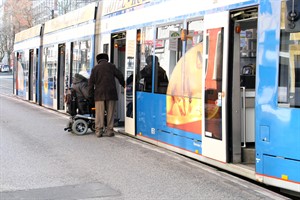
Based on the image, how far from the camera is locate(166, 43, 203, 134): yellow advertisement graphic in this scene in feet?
23.5

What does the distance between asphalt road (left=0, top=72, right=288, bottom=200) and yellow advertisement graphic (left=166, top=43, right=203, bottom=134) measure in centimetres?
67

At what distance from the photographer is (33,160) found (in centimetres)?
777

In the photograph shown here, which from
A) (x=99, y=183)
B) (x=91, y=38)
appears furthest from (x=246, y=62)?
(x=91, y=38)

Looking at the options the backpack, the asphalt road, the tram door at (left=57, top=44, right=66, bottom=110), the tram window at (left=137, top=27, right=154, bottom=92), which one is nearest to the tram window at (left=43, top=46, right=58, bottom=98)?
the tram door at (left=57, top=44, right=66, bottom=110)

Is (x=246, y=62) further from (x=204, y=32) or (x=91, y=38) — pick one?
(x=91, y=38)

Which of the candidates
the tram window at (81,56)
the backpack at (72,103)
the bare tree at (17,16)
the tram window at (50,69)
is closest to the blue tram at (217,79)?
the backpack at (72,103)

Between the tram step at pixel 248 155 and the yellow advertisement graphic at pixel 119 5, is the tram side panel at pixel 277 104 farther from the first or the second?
the yellow advertisement graphic at pixel 119 5

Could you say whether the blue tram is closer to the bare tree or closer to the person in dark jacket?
the person in dark jacket

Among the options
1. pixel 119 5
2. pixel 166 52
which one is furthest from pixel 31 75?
pixel 166 52

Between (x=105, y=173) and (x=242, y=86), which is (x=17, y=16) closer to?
(x=105, y=173)

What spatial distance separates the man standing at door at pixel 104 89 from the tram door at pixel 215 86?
12.1 ft

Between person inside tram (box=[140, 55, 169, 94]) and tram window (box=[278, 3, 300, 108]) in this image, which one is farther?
person inside tram (box=[140, 55, 169, 94])

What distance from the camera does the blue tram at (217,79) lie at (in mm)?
5293

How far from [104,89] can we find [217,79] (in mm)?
4139
